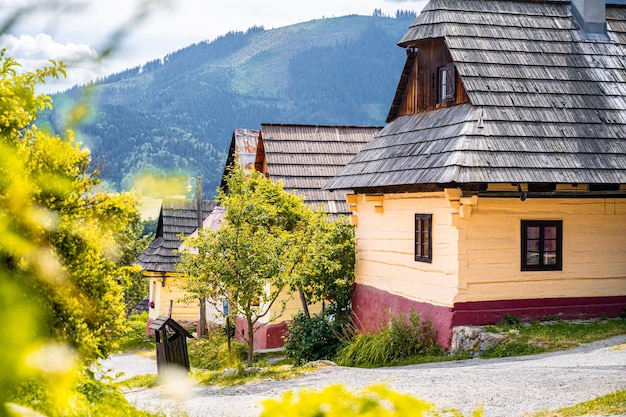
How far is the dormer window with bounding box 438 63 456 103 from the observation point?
55.5 ft

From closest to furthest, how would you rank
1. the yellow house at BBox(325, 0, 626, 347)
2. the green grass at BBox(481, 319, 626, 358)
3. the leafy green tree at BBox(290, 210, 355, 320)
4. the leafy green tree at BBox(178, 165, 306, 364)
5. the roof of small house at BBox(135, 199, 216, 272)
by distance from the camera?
the green grass at BBox(481, 319, 626, 358) → the yellow house at BBox(325, 0, 626, 347) → the leafy green tree at BBox(178, 165, 306, 364) → the leafy green tree at BBox(290, 210, 355, 320) → the roof of small house at BBox(135, 199, 216, 272)

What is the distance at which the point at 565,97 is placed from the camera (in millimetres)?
16266

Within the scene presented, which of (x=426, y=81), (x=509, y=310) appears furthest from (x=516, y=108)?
(x=509, y=310)

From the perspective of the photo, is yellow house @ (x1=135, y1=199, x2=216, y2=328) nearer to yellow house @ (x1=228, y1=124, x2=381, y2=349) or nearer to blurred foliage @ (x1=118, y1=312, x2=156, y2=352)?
blurred foliage @ (x1=118, y1=312, x2=156, y2=352)

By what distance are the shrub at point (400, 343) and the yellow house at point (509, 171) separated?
0.80ft

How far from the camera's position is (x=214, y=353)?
2242cm

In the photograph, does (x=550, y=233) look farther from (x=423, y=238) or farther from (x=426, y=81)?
(x=426, y=81)

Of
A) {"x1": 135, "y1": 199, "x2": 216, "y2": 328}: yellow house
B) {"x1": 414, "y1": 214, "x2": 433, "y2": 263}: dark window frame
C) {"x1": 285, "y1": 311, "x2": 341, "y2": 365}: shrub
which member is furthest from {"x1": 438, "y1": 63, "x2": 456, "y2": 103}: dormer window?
{"x1": 135, "y1": 199, "x2": 216, "y2": 328}: yellow house

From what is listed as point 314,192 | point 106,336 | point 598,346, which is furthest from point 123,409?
point 314,192

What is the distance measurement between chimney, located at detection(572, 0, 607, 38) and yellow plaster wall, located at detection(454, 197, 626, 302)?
3.89 m

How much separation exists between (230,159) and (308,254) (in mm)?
11515

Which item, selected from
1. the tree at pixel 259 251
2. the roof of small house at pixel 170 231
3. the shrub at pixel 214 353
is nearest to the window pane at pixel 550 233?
the tree at pixel 259 251

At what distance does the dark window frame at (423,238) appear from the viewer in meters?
16.1

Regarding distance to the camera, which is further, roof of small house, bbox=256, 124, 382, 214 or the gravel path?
roof of small house, bbox=256, 124, 382, 214
